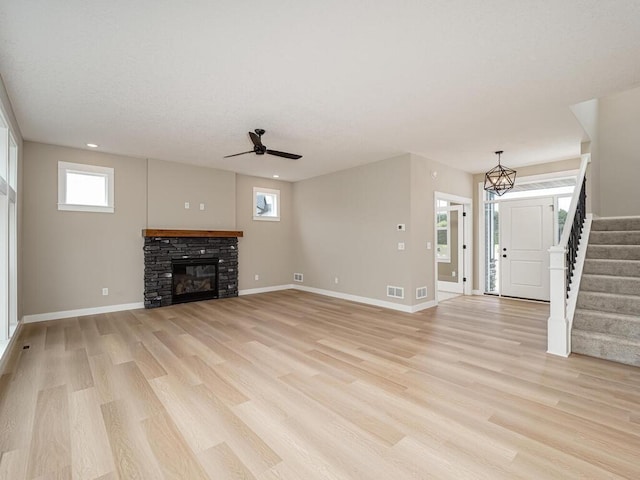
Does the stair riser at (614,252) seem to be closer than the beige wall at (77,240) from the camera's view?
Yes

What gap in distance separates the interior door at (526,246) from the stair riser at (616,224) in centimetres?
117

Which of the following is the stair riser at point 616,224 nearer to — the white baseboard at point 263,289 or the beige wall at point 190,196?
the white baseboard at point 263,289

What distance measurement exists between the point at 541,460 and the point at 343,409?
3.95 feet

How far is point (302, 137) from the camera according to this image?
14.8ft

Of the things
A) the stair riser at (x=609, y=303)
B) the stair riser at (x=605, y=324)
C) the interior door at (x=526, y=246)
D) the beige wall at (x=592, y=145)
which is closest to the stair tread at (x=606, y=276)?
the stair riser at (x=609, y=303)

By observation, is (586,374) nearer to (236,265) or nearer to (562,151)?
(562,151)

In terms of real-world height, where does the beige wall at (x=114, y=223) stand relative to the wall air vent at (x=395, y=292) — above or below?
above

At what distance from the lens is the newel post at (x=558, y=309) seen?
3289mm

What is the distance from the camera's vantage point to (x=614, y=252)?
416 cm

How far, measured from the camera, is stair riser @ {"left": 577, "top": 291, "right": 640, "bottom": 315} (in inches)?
132

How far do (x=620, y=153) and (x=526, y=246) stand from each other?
2.12 metres

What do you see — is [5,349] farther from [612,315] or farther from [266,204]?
[612,315]

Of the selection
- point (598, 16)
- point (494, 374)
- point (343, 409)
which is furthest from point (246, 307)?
point (598, 16)

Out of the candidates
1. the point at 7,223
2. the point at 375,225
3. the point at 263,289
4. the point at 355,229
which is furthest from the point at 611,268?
the point at 7,223
